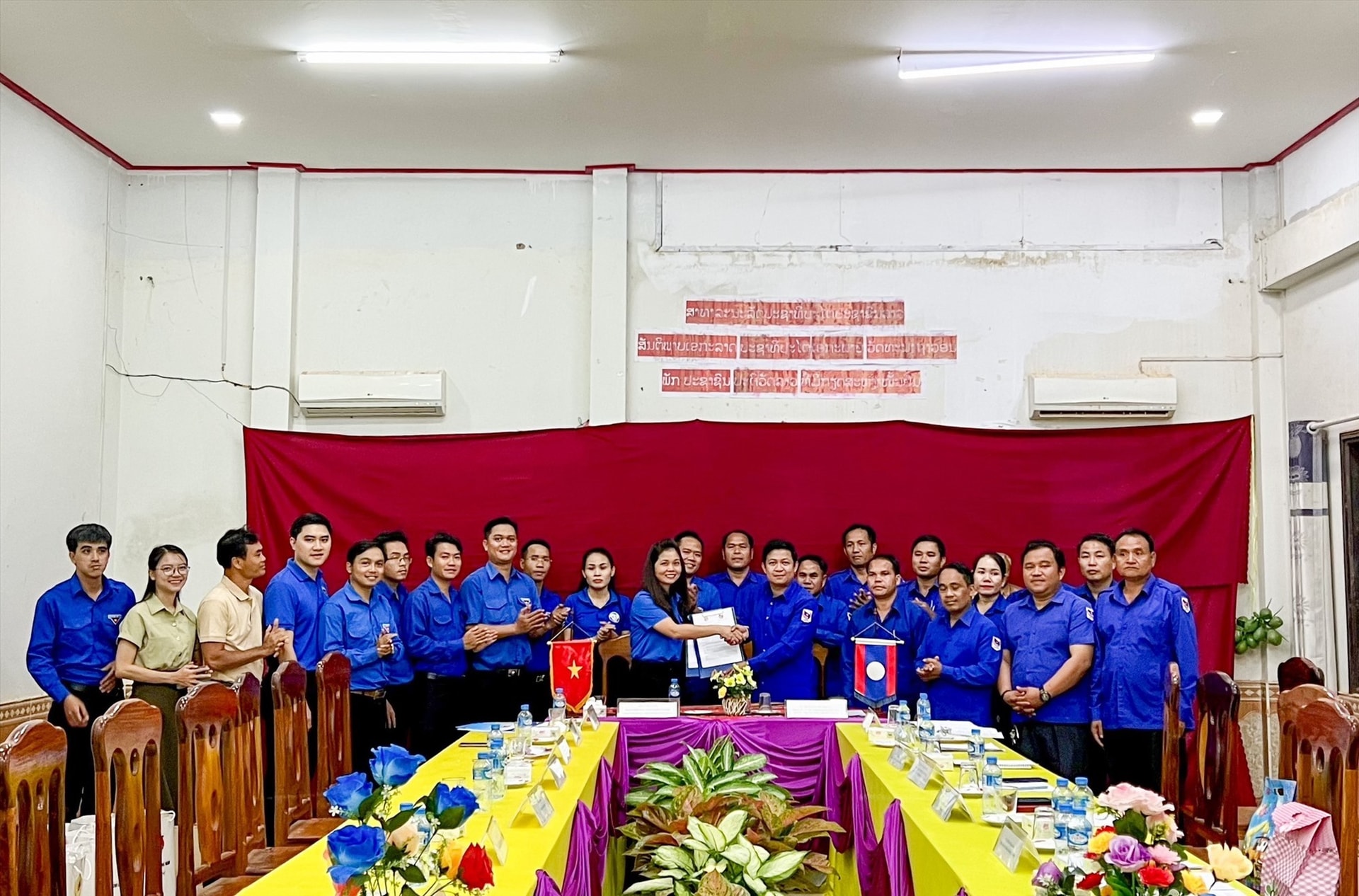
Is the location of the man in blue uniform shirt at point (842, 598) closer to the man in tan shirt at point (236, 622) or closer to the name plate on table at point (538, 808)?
the man in tan shirt at point (236, 622)

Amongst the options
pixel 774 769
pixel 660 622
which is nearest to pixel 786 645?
pixel 660 622

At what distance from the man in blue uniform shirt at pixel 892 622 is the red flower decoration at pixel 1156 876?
3978 millimetres

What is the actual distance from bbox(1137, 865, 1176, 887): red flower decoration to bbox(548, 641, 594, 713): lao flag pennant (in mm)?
3430

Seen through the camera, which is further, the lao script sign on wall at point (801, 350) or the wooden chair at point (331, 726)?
the lao script sign on wall at point (801, 350)

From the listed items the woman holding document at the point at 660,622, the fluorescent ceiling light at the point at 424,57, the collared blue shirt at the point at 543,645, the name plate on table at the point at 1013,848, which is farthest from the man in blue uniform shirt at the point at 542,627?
the name plate on table at the point at 1013,848

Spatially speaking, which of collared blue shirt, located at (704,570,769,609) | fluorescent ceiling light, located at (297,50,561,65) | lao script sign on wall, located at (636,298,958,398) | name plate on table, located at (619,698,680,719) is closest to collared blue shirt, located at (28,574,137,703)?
name plate on table, located at (619,698,680,719)

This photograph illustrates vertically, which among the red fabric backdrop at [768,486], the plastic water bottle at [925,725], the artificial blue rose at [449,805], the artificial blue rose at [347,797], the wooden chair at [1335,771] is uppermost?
the red fabric backdrop at [768,486]

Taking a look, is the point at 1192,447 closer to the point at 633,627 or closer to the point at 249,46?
the point at 633,627

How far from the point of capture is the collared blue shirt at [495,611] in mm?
5812

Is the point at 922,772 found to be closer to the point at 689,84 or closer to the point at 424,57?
the point at 689,84

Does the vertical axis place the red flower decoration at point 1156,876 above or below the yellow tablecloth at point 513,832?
above

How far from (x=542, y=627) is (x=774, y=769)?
167 centimetres

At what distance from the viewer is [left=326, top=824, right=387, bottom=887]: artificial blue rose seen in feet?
5.19

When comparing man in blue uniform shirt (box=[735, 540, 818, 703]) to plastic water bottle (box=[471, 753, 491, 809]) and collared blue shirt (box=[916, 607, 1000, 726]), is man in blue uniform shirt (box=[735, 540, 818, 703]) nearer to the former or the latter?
collared blue shirt (box=[916, 607, 1000, 726])
